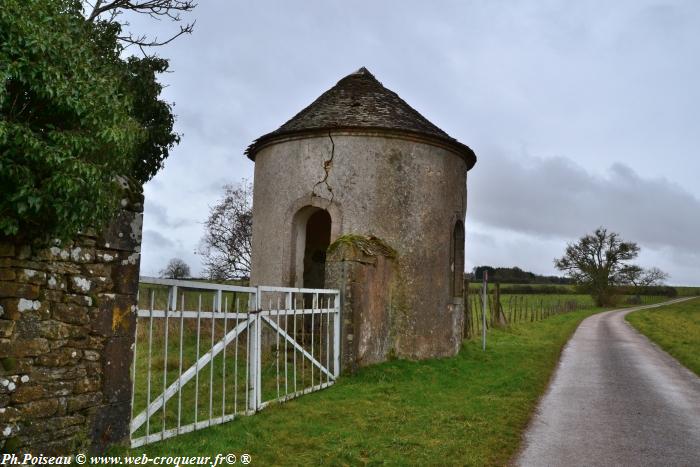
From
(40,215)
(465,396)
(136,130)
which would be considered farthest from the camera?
(465,396)

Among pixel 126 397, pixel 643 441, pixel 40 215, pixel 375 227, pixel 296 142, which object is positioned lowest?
pixel 643 441

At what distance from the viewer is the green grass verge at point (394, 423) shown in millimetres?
5809

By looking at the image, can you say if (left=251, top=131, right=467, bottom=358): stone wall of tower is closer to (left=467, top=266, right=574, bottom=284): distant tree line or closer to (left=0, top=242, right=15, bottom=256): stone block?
(left=0, top=242, right=15, bottom=256): stone block

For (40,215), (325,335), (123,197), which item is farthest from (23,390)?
(325,335)

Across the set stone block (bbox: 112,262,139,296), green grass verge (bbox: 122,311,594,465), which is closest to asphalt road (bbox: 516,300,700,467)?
green grass verge (bbox: 122,311,594,465)

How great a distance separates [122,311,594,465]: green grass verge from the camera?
581 cm

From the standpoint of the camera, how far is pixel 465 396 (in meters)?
9.03

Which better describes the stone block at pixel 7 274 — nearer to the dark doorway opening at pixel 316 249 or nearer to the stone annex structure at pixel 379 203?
the stone annex structure at pixel 379 203

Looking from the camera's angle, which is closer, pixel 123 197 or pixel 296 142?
pixel 123 197

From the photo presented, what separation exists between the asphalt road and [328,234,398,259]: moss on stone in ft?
13.0

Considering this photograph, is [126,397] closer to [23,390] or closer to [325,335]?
[23,390]

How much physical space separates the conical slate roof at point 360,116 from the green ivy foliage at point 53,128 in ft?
24.3

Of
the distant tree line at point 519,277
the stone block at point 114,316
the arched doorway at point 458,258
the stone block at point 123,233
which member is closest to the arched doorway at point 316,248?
the arched doorway at point 458,258

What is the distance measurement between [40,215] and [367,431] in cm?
436
